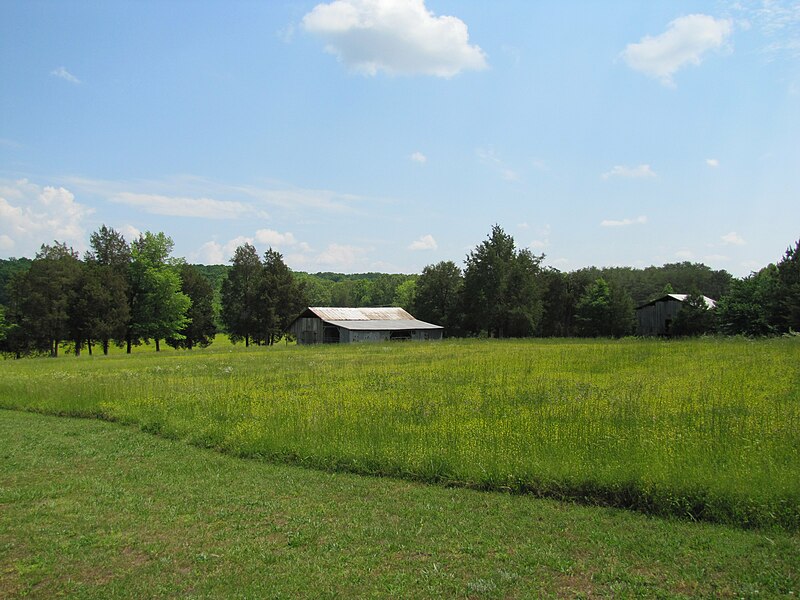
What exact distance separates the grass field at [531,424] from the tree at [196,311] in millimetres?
46171

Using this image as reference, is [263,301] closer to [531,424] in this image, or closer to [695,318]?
[695,318]

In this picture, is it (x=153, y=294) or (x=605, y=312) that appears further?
(x=605, y=312)

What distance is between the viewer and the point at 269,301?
66.6 m

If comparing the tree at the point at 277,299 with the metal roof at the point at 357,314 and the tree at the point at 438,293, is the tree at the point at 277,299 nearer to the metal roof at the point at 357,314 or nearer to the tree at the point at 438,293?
the metal roof at the point at 357,314

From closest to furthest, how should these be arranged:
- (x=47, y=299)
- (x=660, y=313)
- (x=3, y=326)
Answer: (x=47, y=299), (x=3, y=326), (x=660, y=313)

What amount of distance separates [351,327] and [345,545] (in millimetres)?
49927

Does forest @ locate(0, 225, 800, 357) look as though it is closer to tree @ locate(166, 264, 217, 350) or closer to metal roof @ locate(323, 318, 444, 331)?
tree @ locate(166, 264, 217, 350)

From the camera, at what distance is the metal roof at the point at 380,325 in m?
56.8

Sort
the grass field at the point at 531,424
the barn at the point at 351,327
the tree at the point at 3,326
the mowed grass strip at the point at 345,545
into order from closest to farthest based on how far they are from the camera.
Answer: the mowed grass strip at the point at 345,545 → the grass field at the point at 531,424 → the barn at the point at 351,327 → the tree at the point at 3,326

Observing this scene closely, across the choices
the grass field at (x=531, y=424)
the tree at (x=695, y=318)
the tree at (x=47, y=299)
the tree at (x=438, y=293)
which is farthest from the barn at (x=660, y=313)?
the tree at (x=47, y=299)

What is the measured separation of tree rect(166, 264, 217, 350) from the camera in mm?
66750

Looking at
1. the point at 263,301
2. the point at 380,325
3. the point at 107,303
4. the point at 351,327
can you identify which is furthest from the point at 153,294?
the point at 380,325

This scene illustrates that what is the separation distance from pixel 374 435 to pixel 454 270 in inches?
2719

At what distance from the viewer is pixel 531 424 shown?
1078 cm
